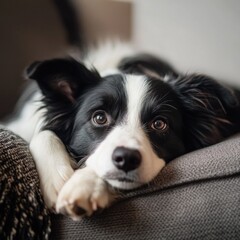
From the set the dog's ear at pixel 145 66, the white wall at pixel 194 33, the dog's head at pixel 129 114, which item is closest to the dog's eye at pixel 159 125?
the dog's head at pixel 129 114

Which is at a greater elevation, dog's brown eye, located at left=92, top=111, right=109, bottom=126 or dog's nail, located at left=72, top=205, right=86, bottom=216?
dog's brown eye, located at left=92, top=111, right=109, bottom=126

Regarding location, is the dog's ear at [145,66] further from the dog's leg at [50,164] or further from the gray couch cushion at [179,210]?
the gray couch cushion at [179,210]

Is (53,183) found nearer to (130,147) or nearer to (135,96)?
(130,147)

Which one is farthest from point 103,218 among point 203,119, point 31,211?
point 203,119

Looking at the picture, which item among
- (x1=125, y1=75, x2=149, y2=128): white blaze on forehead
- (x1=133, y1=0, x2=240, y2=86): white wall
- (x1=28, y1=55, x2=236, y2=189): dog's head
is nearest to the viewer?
(x1=28, y1=55, x2=236, y2=189): dog's head

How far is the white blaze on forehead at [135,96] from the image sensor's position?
1.50 meters

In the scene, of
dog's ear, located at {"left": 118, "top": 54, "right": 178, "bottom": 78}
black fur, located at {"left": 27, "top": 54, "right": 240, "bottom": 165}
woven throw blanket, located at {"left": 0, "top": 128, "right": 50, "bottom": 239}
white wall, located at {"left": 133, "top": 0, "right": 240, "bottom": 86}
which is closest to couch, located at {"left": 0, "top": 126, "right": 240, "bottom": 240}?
woven throw blanket, located at {"left": 0, "top": 128, "right": 50, "bottom": 239}

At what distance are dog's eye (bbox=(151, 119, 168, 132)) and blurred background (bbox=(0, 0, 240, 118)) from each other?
1130 millimetres

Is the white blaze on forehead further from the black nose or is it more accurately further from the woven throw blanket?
the woven throw blanket

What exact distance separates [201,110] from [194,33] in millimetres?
1423

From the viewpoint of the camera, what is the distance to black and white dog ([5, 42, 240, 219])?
1271 mm

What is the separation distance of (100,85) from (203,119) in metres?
0.44

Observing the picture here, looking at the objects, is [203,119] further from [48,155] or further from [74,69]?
[48,155]

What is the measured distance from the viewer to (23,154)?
4.49 ft
